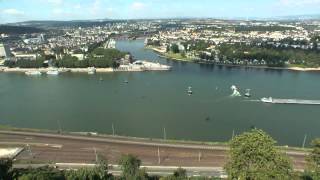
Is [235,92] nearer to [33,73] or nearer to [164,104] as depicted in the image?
[164,104]

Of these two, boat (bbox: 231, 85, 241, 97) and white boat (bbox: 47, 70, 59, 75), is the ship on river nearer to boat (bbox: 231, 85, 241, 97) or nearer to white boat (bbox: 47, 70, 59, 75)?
boat (bbox: 231, 85, 241, 97)

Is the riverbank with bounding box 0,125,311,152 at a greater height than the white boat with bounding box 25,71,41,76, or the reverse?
the riverbank with bounding box 0,125,311,152

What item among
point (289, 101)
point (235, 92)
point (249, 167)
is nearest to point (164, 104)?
point (235, 92)

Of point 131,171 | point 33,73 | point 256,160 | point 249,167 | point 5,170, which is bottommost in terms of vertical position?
point 33,73

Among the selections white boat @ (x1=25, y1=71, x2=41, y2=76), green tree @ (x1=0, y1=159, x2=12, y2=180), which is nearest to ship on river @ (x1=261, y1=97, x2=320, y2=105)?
green tree @ (x1=0, y1=159, x2=12, y2=180)

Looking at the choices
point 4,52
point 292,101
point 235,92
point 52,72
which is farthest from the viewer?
point 4,52

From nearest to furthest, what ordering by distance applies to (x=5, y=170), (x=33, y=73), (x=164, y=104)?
(x=5, y=170) → (x=164, y=104) → (x=33, y=73)

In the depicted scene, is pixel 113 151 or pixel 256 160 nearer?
pixel 256 160
